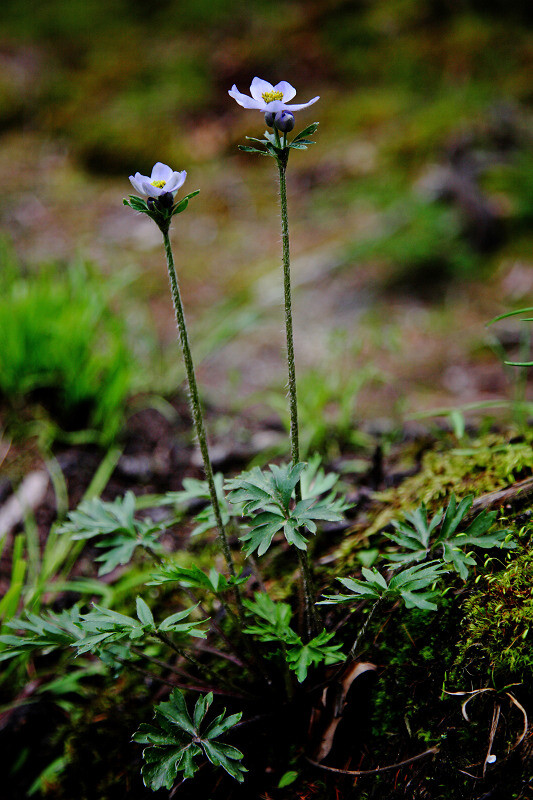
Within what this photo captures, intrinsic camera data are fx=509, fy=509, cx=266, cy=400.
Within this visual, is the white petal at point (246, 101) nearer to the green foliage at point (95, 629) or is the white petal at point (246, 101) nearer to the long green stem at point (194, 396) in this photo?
the long green stem at point (194, 396)

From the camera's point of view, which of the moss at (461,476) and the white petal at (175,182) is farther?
the moss at (461,476)

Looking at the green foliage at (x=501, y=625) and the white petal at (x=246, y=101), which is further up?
the white petal at (x=246, y=101)

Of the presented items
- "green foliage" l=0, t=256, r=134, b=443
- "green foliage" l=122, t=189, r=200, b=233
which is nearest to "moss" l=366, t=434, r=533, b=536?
"green foliage" l=122, t=189, r=200, b=233

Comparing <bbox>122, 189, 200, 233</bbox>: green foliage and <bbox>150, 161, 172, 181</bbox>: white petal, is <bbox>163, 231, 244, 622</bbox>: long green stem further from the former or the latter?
<bbox>150, 161, 172, 181</bbox>: white petal

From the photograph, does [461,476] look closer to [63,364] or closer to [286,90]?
[286,90]

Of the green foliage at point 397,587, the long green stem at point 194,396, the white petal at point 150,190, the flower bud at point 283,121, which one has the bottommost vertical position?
the green foliage at point 397,587

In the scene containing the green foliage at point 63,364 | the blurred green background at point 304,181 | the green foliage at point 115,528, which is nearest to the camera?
the green foliage at point 115,528

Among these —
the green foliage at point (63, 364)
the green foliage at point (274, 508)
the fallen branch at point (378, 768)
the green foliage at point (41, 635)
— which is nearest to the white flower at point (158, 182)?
the green foliage at point (274, 508)
